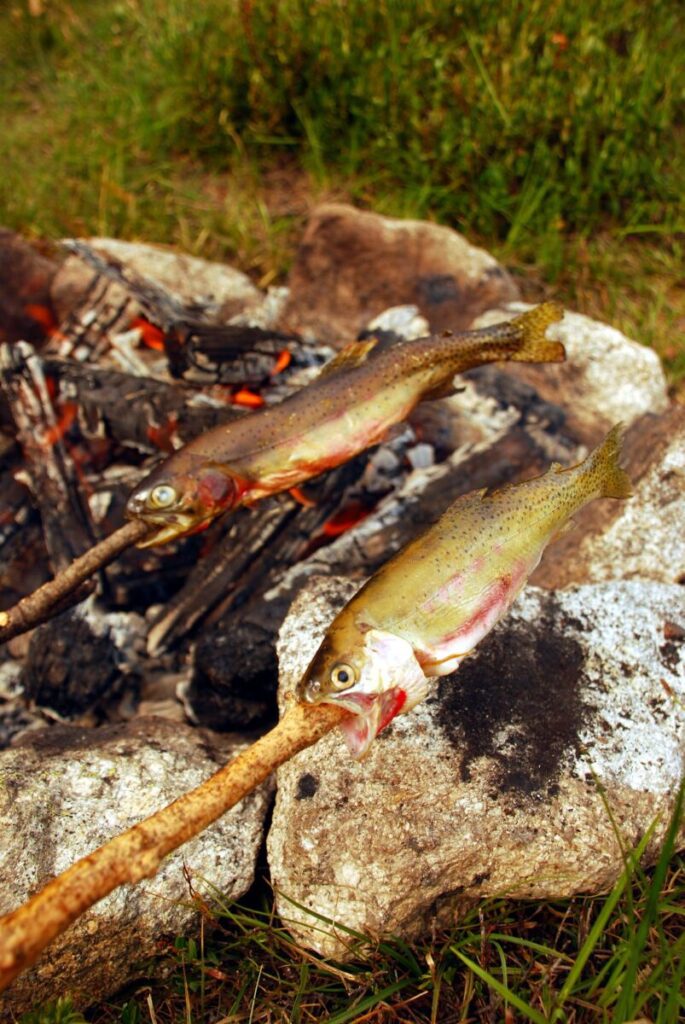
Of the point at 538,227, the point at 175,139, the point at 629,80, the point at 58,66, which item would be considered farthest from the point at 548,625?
the point at 58,66

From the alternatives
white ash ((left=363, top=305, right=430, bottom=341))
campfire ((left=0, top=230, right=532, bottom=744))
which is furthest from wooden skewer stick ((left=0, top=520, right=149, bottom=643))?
white ash ((left=363, top=305, right=430, bottom=341))

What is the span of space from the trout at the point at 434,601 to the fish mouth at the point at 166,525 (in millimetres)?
607

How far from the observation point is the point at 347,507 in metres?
3.02

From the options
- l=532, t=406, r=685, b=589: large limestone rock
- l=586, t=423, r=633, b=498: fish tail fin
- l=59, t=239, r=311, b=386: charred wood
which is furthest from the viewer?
l=59, t=239, r=311, b=386: charred wood

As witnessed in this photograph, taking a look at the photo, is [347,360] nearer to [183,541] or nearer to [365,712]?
[183,541]

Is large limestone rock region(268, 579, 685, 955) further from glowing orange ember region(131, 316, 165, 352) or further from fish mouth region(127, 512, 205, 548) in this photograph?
glowing orange ember region(131, 316, 165, 352)

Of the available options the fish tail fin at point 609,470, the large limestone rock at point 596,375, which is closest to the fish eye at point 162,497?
the fish tail fin at point 609,470

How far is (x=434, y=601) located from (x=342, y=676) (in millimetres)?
257

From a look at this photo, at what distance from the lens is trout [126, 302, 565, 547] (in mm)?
2176

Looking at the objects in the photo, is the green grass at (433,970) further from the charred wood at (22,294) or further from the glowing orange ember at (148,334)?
the charred wood at (22,294)

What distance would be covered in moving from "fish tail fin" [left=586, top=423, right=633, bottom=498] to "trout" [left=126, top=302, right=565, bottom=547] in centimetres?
57

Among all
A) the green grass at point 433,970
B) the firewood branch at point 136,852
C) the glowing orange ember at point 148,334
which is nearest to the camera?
the firewood branch at point 136,852

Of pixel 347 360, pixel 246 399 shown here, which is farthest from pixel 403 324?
pixel 347 360

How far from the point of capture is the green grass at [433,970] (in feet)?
5.97
